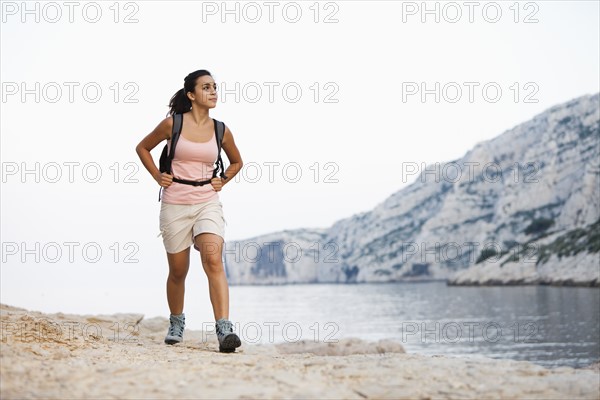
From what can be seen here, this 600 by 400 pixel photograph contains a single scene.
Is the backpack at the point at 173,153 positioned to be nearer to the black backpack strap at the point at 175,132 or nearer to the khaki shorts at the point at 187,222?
the black backpack strap at the point at 175,132

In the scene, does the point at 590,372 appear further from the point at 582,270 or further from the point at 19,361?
the point at 582,270

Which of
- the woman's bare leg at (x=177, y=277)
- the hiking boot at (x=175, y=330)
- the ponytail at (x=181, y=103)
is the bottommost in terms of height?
the hiking boot at (x=175, y=330)

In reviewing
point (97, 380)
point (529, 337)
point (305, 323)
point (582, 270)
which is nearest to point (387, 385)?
point (97, 380)

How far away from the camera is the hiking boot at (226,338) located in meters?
6.44

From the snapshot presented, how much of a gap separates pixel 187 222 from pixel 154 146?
3.06 feet

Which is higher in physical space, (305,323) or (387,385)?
(387,385)

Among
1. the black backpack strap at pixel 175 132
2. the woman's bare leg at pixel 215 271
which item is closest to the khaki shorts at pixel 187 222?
the woman's bare leg at pixel 215 271

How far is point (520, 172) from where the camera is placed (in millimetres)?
156125

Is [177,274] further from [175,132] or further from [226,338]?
[175,132]

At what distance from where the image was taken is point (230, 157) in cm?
742

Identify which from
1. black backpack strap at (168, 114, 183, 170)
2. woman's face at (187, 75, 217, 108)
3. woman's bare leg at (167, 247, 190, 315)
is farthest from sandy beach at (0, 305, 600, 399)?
woman's face at (187, 75, 217, 108)

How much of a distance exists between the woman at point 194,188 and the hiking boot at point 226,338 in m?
0.07

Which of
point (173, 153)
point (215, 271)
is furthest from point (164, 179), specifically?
point (215, 271)

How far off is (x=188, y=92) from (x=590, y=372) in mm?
4679
